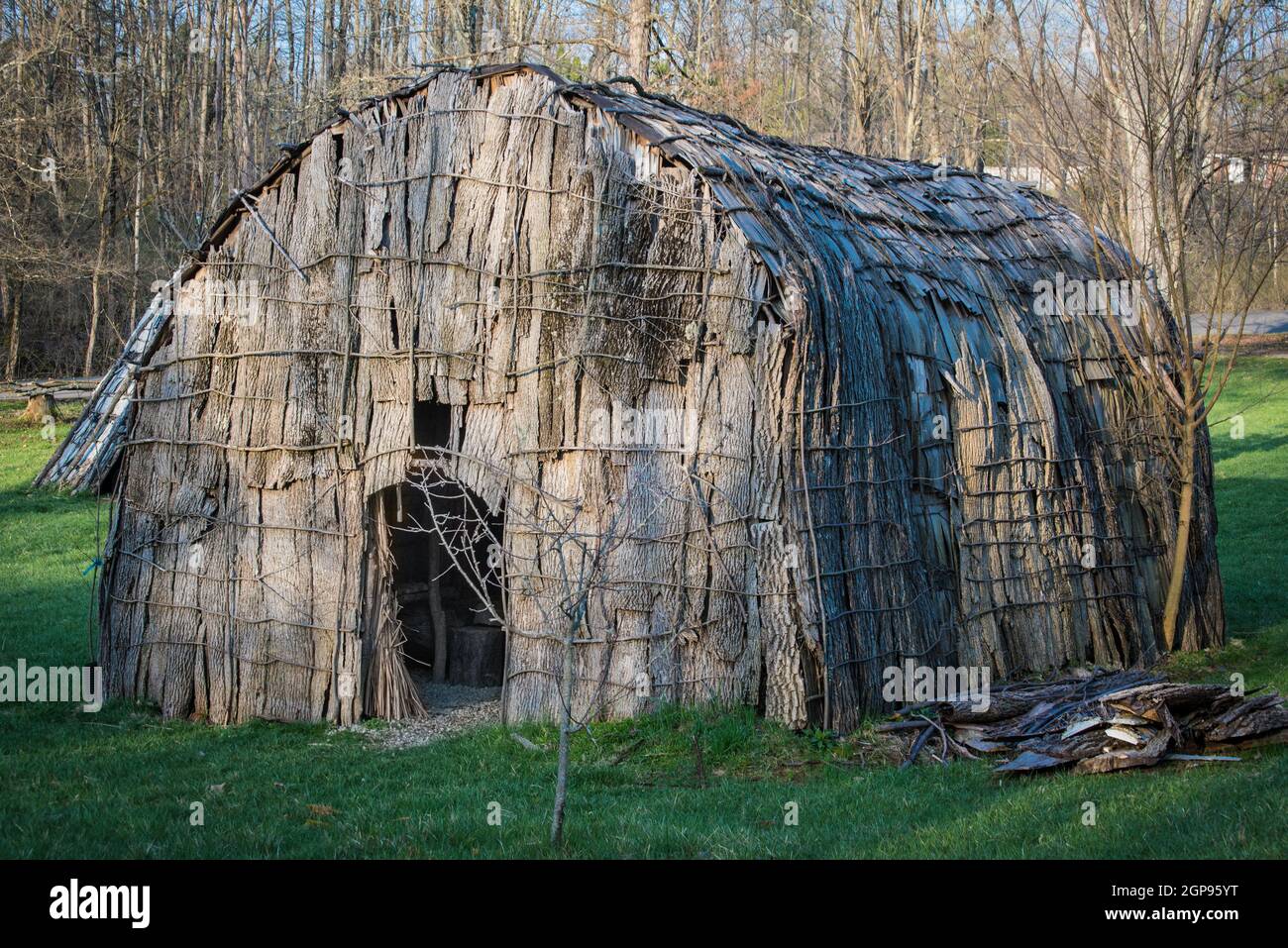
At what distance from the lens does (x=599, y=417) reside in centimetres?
992

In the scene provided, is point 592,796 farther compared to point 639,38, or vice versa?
point 639,38

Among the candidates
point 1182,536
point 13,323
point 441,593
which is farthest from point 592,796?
point 13,323

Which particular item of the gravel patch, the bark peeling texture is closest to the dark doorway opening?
the gravel patch

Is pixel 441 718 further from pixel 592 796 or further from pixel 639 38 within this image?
pixel 639 38

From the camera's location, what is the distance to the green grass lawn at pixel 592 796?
22.3 feet

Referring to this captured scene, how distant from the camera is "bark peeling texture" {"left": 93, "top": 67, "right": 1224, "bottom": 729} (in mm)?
9633

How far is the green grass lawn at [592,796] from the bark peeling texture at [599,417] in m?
0.53

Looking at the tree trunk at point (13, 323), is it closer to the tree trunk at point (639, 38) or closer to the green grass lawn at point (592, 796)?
the tree trunk at point (639, 38)

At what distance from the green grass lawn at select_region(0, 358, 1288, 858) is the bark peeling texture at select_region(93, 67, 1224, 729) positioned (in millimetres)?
530

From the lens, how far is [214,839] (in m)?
7.03

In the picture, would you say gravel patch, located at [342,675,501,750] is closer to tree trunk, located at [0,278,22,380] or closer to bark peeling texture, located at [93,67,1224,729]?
bark peeling texture, located at [93,67,1224,729]

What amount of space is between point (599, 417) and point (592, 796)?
10.2ft
